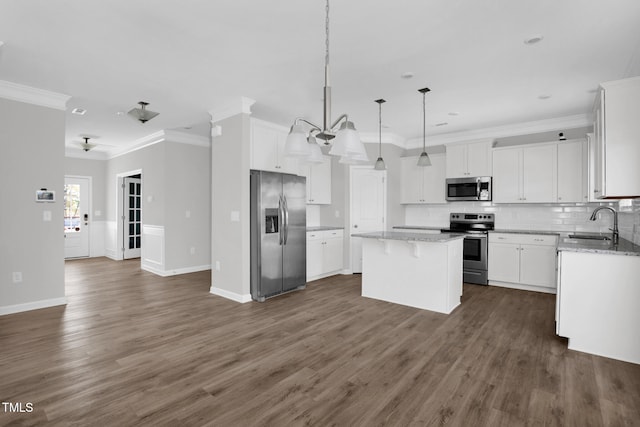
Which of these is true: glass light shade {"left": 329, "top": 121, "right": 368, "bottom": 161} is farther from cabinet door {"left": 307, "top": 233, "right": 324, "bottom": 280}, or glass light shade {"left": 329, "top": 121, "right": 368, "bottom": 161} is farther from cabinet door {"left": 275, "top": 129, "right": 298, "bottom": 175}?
cabinet door {"left": 307, "top": 233, "right": 324, "bottom": 280}

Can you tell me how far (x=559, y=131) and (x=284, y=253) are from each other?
15.5 feet

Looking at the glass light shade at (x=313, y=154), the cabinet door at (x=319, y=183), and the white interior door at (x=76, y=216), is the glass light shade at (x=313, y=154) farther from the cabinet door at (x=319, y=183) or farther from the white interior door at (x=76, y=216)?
the white interior door at (x=76, y=216)

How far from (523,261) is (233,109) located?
478cm

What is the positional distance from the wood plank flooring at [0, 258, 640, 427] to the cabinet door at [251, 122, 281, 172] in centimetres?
191

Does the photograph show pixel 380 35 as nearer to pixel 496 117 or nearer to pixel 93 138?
pixel 496 117

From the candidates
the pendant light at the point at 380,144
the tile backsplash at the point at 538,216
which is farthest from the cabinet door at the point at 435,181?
the pendant light at the point at 380,144

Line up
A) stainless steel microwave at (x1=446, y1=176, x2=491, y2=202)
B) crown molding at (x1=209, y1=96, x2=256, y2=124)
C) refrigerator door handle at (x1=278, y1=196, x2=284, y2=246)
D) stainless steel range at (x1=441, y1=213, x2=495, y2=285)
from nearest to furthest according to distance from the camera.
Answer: crown molding at (x1=209, y1=96, x2=256, y2=124) → refrigerator door handle at (x1=278, y1=196, x2=284, y2=246) → stainless steel range at (x1=441, y1=213, x2=495, y2=285) → stainless steel microwave at (x1=446, y1=176, x2=491, y2=202)

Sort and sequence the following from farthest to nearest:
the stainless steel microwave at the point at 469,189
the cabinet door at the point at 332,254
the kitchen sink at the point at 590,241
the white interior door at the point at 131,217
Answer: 1. the white interior door at the point at 131,217
2. the cabinet door at the point at 332,254
3. the stainless steel microwave at the point at 469,189
4. the kitchen sink at the point at 590,241

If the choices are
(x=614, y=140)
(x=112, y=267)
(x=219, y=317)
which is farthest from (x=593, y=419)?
(x=112, y=267)

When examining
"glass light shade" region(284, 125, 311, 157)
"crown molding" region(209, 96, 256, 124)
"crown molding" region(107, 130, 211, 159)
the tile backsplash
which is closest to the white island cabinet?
the tile backsplash

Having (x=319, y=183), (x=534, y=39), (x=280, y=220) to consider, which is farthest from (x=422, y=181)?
(x=534, y=39)

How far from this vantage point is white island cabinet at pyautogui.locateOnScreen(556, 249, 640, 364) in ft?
8.91

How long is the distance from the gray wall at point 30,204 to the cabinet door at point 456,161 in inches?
231

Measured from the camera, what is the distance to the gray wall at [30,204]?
3.88 m
